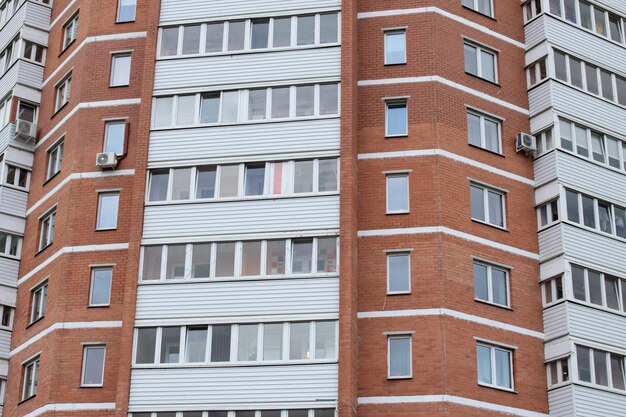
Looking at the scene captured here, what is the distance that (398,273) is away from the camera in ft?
143

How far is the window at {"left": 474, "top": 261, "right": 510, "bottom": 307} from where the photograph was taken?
44.1 metres

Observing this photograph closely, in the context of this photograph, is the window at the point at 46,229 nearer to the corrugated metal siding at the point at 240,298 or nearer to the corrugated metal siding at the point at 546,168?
the corrugated metal siding at the point at 240,298

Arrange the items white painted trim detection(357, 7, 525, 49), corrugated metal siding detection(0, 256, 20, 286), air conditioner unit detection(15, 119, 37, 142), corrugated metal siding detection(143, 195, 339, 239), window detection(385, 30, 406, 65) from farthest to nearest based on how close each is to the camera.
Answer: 1. air conditioner unit detection(15, 119, 37, 142)
2. corrugated metal siding detection(0, 256, 20, 286)
3. white painted trim detection(357, 7, 525, 49)
4. window detection(385, 30, 406, 65)
5. corrugated metal siding detection(143, 195, 339, 239)

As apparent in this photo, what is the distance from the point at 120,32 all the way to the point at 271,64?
7.98 metres

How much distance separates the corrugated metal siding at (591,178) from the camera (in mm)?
46906

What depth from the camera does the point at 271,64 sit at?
46281mm

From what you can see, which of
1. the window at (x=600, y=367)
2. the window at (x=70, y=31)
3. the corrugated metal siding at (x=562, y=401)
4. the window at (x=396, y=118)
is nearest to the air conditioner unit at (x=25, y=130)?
the window at (x=70, y=31)

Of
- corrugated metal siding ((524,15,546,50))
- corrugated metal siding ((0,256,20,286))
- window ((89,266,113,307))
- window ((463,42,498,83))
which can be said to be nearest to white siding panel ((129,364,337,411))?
window ((89,266,113,307))

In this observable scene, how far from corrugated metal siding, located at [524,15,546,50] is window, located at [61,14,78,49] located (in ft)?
65.9

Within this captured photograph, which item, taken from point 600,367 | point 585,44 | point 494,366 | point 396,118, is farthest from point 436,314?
point 585,44

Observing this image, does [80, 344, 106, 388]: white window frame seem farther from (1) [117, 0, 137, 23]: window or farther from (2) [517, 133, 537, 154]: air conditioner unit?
(2) [517, 133, 537, 154]: air conditioner unit

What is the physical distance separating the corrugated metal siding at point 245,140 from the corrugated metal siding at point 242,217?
7.04ft

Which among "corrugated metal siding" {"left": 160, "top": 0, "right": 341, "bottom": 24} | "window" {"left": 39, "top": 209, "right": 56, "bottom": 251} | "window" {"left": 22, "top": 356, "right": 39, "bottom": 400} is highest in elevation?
"corrugated metal siding" {"left": 160, "top": 0, "right": 341, "bottom": 24}

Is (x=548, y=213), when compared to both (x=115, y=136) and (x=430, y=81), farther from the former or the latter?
(x=115, y=136)
